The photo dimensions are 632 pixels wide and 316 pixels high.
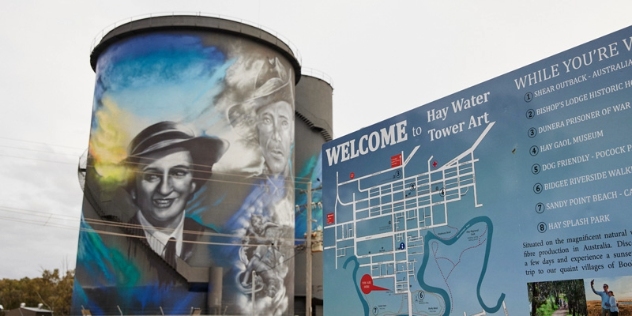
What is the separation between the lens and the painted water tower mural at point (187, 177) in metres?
30.9

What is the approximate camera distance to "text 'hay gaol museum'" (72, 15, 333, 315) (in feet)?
102

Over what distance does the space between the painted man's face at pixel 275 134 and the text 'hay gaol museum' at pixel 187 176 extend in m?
0.06

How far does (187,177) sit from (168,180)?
962 millimetres

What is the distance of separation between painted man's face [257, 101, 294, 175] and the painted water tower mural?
3.2 inches

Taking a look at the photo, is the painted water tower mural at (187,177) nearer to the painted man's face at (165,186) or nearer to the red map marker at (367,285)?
the painted man's face at (165,186)

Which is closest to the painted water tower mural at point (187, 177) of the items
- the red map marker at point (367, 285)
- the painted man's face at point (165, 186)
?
the painted man's face at point (165, 186)

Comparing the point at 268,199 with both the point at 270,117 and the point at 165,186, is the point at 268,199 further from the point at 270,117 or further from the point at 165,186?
the point at 165,186

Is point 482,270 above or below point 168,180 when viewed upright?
below

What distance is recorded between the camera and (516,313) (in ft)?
32.9

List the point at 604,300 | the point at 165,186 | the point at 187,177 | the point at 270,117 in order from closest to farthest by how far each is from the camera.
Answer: the point at 604,300, the point at 165,186, the point at 187,177, the point at 270,117

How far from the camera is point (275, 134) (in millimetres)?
34719

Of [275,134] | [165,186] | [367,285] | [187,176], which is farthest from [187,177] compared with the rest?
[367,285]

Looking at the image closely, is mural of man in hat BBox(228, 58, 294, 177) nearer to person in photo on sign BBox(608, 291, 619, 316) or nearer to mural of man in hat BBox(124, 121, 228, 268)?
mural of man in hat BBox(124, 121, 228, 268)

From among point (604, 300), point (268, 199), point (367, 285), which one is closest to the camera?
point (604, 300)
